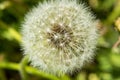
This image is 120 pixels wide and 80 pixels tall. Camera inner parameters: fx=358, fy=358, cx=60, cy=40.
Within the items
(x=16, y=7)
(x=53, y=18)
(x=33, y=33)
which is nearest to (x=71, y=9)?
(x=53, y=18)

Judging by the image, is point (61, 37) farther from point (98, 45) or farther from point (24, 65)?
point (98, 45)

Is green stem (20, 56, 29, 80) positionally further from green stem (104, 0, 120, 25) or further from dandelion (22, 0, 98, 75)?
green stem (104, 0, 120, 25)

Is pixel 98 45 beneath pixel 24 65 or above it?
above

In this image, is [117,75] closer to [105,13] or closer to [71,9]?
[105,13]

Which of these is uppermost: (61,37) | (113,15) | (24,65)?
(113,15)

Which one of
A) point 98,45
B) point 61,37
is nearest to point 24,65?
point 61,37
